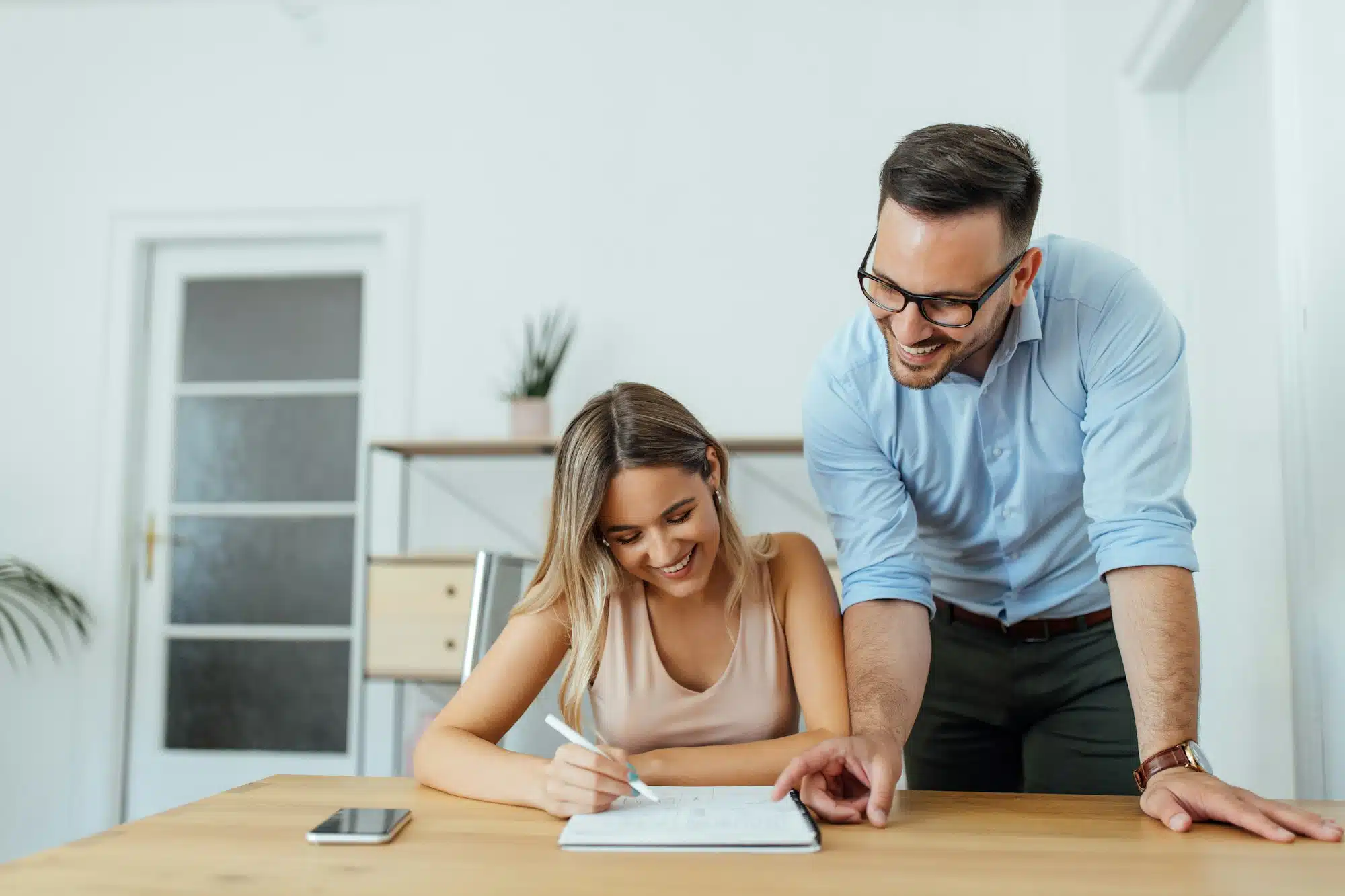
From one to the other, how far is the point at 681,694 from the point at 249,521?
236 cm

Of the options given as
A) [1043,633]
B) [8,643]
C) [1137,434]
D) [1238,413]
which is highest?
[1238,413]

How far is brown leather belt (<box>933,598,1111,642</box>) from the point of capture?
4.80 ft

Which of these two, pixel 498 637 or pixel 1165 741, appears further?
A: pixel 498 637

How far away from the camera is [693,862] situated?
2.72ft

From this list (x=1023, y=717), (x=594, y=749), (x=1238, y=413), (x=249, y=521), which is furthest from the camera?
(x=249, y=521)

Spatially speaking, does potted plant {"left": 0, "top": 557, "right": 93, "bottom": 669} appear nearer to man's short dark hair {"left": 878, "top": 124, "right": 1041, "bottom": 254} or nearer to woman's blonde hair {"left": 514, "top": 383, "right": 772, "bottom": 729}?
woman's blonde hair {"left": 514, "top": 383, "right": 772, "bottom": 729}

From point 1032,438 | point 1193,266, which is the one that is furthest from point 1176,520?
point 1193,266

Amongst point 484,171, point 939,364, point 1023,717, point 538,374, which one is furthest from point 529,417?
point 939,364

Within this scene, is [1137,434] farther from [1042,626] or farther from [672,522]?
[672,522]

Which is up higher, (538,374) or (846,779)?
(538,374)

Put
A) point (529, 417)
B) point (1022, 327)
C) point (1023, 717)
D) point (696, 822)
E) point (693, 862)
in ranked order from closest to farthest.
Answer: point (693, 862) < point (696, 822) < point (1022, 327) < point (1023, 717) < point (529, 417)

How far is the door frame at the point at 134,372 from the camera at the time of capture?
3244 millimetres

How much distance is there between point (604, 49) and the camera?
10.8ft

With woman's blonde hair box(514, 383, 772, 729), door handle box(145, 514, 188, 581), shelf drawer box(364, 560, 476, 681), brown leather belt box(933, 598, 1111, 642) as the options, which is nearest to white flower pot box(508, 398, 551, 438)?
shelf drawer box(364, 560, 476, 681)
